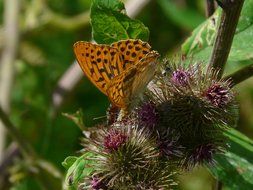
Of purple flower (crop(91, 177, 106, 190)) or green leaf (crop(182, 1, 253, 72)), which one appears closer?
purple flower (crop(91, 177, 106, 190))

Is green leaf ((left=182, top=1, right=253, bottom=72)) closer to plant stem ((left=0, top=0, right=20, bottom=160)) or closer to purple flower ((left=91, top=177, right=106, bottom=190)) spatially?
purple flower ((left=91, top=177, right=106, bottom=190))

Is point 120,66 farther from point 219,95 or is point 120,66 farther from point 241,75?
point 241,75

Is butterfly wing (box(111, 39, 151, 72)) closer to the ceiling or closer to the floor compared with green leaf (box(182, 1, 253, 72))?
closer to the ceiling

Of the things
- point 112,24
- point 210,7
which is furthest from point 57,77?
point 112,24

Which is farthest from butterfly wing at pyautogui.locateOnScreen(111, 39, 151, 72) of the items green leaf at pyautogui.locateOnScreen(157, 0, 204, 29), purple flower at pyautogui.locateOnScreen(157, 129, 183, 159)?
green leaf at pyautogui.locateOnScreen(157, 0, 204, 29)

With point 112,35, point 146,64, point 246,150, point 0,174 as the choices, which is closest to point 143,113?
point 146,64

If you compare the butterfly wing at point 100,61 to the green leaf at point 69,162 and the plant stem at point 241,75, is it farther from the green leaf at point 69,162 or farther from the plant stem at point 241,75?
the plant stem at point 241,75
